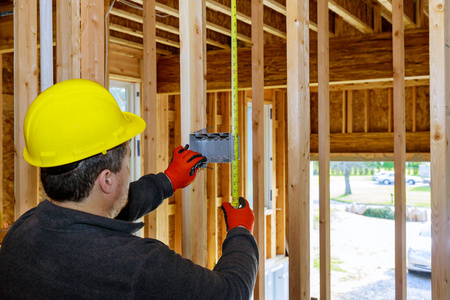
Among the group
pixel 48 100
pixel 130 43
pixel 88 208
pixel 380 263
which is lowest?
pixel 380 263

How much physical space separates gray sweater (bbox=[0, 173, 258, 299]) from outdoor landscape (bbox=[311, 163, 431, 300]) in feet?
24.4

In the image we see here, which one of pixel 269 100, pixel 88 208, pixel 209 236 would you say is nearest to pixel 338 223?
pixel 269 100

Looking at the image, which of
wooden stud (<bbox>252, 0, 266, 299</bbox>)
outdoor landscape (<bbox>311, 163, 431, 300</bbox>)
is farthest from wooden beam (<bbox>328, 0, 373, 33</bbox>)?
outdoor landscape (<bbox>311, 163, 431, 300</bbox>)

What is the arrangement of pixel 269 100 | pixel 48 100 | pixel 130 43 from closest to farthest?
1. pixel 48 100
2. pixel 130 43
3. pixel 269 100

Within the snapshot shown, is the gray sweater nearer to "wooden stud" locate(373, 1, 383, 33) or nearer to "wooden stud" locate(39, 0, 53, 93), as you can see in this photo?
"wooden stud" locate(39, 0, 53, 93)

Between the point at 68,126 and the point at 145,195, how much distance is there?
577mm

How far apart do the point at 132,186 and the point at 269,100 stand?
223 inches

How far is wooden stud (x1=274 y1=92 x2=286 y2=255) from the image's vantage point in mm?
7316

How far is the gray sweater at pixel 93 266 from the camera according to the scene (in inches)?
38.0

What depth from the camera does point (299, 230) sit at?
1590mm

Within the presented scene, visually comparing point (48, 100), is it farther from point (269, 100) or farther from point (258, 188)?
point (269, 100)

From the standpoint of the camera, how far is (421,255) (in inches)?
323

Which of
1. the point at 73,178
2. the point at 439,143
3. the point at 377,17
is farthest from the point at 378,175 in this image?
the point at 73,178

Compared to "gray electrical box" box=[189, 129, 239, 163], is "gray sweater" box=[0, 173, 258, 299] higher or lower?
lower
